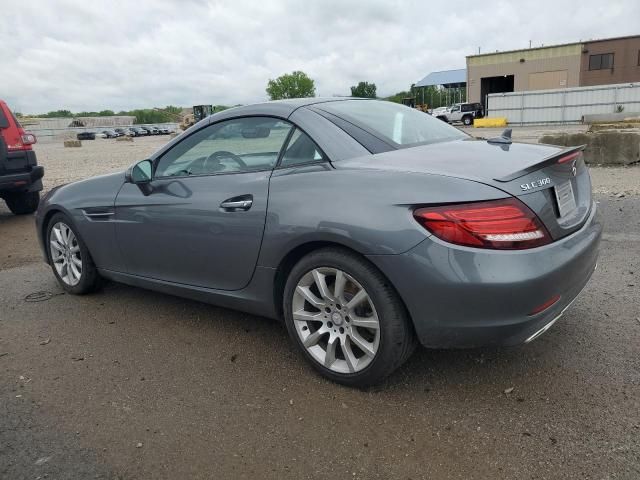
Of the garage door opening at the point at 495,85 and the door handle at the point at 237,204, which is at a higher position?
the door handle at the point at 237,204

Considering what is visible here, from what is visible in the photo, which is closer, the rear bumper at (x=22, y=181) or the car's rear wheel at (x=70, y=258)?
the car's rear wheel at (x=70, y=258)

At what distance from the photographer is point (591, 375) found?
2.87 meters

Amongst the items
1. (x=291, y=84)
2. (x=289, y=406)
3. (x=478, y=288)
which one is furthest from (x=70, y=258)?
(x=291, y=84)

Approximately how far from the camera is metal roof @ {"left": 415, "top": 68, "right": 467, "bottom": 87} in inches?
2874

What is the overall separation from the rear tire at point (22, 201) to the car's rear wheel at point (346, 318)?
7254 millimetres

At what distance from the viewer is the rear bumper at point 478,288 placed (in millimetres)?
2348

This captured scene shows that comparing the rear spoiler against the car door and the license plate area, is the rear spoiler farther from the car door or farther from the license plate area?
the car door

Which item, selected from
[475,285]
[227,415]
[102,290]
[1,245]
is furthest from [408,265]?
[1,245]

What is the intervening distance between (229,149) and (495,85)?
199 ft

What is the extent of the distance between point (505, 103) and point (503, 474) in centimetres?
3537

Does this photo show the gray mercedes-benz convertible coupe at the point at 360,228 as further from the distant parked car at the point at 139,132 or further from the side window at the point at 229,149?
the distant parked car at the point at 139,132

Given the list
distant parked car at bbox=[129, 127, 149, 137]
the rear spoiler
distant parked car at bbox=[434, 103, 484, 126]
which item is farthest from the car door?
distant parked car at bbox=[129, 127, 149, 137]

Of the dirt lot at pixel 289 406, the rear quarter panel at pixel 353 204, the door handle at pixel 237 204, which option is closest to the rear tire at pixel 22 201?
the dirt lot at pixel 289 406

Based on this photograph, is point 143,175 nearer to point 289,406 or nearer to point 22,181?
point 289,406
